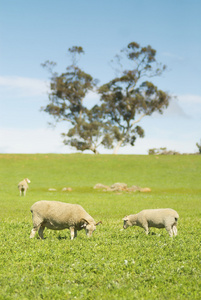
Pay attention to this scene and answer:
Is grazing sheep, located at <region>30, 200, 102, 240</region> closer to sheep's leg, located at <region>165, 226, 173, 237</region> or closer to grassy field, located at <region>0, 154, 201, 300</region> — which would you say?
grassy field, located at <region>0, 154, 201, 300</region>

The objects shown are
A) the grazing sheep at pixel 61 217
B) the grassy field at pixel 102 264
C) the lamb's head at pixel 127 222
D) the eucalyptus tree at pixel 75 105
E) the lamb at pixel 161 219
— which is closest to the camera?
the grassy field at pixel 102 264

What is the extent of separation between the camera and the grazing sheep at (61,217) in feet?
43.4

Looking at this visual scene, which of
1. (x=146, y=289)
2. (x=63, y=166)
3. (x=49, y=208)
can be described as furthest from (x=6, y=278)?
(x=63, y=166)

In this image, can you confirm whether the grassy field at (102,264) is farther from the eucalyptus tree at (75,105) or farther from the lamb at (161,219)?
the eucalyptus tree at (75,105)

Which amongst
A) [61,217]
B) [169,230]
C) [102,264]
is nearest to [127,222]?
[169,230]

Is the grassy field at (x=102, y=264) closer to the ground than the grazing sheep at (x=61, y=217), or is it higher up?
closer to the ground

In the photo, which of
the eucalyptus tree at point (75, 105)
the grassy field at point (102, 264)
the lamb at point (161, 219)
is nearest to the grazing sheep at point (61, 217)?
the grassy field at point (102, 264)

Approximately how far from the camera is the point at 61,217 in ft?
43.4

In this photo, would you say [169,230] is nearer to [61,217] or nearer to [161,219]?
[161,219]

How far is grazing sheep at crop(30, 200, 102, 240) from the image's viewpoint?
43.4ft

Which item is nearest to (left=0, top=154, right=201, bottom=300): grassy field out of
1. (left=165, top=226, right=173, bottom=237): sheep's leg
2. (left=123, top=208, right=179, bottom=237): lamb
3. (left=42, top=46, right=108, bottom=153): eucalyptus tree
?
(left=165, top=226, right=173, bottom=237): sheep's leg

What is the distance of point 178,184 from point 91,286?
4546 centimetres

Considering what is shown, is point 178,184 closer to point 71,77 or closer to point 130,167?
point 130,167

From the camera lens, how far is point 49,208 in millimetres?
13445
